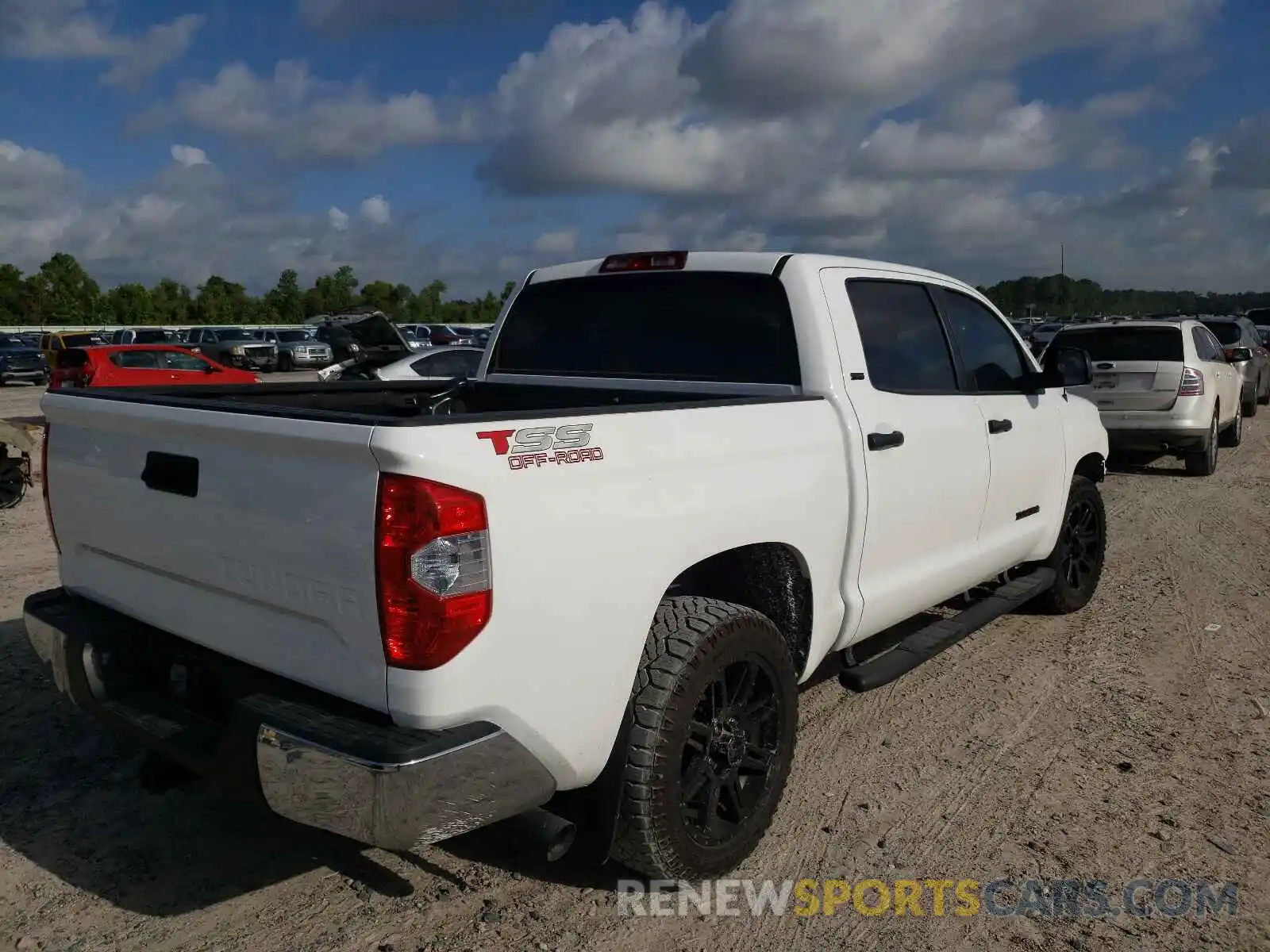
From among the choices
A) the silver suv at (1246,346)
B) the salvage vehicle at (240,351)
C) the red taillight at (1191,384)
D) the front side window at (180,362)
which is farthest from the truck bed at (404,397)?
the salvage vehicle at (240,351)

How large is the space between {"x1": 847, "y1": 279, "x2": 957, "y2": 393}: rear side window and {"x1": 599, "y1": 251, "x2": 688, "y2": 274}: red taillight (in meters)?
0.70

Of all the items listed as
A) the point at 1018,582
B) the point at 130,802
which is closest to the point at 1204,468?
the point at 1018,582

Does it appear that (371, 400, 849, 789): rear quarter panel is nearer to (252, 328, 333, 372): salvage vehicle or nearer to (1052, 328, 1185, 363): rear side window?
(1052, 328, 1185, 363): rear side window

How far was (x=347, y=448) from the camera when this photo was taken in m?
2.31

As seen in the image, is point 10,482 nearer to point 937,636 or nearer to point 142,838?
point 142,838

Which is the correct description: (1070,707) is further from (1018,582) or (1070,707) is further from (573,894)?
(573,894)

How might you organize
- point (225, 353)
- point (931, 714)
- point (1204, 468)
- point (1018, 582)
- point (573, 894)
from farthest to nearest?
point (225, 353) → point (1204, 468) → point (1018, 582) → point (931, 714) → point (573, 894)

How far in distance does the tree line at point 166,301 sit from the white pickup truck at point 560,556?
205 feet

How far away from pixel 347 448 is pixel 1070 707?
3657 mm

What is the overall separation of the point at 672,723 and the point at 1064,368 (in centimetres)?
318

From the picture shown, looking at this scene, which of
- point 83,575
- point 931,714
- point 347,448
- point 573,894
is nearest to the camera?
point 347,448

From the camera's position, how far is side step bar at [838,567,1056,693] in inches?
148

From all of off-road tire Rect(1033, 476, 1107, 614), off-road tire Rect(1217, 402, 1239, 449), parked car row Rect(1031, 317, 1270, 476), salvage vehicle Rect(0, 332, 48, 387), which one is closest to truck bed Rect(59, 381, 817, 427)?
off-road tire Rect(1033, 476, 1107, 614)

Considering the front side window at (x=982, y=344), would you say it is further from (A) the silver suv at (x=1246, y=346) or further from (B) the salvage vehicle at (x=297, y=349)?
(B) the salvage vehicle at (x=297, y=349)
